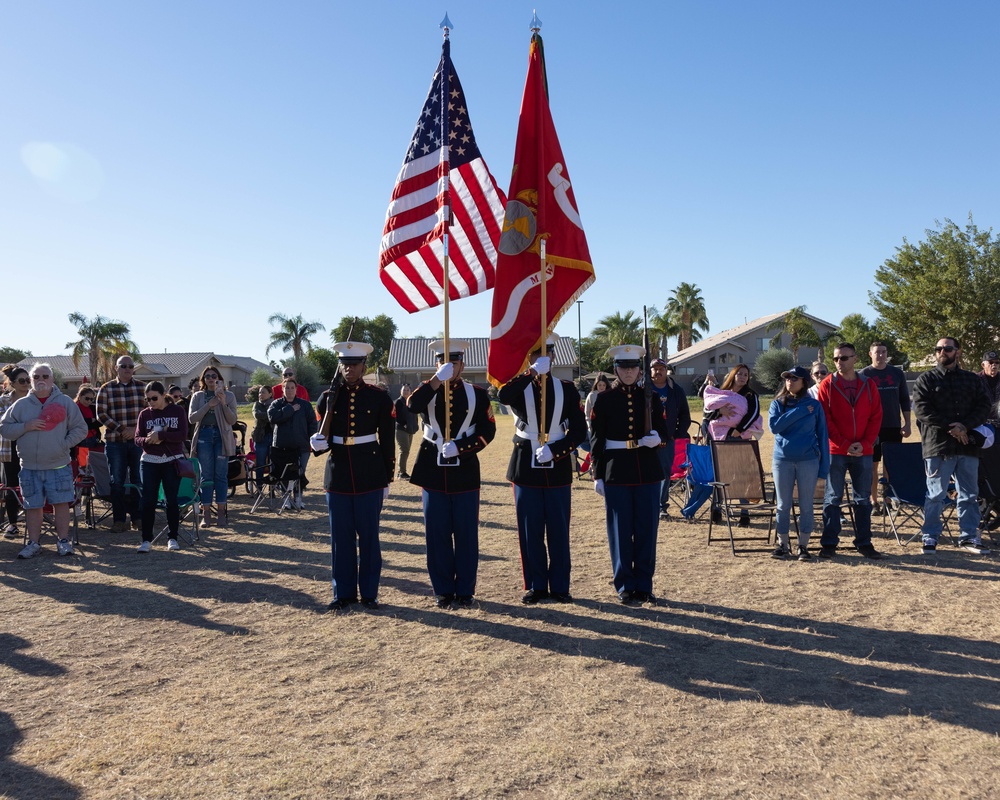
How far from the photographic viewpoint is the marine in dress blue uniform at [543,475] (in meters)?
6.59

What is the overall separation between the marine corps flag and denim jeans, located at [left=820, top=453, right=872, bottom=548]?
3.52 meters

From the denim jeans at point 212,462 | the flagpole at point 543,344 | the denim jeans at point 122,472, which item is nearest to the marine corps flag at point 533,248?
the flagpole at point 543,344

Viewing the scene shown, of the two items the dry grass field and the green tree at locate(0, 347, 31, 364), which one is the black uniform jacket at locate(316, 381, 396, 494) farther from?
the green tree at locate(0, 347, 31, 364)

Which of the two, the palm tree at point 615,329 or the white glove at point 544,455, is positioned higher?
the palm tree at point 615,329

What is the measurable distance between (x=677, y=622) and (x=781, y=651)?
2.99ft

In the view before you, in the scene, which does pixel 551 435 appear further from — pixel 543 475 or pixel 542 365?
pixel 542 365

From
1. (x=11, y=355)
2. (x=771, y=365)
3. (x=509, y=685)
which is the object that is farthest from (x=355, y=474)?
(x=11, y=355)

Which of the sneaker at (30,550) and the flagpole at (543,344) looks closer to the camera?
Answer: the flagpole at (543,344)

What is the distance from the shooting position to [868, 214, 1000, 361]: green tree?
32.9 meters

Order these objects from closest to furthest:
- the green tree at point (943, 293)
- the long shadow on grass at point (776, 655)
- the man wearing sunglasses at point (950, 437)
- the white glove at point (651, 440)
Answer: the long shadow on grass at point (776, 655), the white glove at point (651, 440), the man wearing sunglasses at point (950, 437), the green tree at point (943, 293)

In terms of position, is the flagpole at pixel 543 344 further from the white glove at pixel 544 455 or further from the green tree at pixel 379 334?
the green tree at pixel 379 334

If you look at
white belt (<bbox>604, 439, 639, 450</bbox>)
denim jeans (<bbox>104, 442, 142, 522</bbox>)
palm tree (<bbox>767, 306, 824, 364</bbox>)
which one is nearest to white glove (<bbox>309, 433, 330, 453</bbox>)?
white belt (<bbox>604, 439, 639, 450</bbox>)

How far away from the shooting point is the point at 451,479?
650 cm

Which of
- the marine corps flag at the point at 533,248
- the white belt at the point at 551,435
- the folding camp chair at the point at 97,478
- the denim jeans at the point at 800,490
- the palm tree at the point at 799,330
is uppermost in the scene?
the palm tree at the point at 799,330
